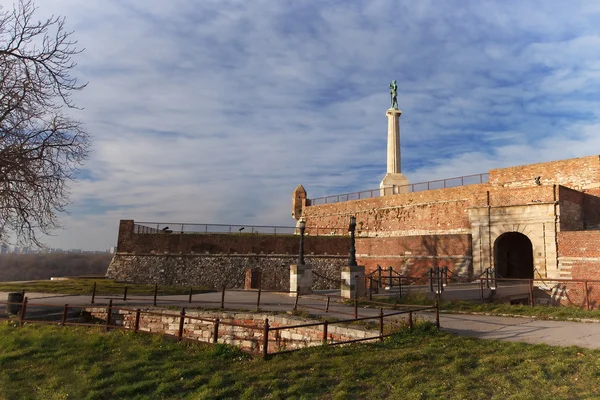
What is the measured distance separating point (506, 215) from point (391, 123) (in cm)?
1575

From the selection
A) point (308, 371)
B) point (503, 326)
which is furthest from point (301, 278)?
point (308, 371)

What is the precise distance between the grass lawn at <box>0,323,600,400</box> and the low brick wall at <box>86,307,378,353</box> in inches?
37.5

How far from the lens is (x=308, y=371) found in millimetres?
7066

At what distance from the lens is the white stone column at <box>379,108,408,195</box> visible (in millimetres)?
33156

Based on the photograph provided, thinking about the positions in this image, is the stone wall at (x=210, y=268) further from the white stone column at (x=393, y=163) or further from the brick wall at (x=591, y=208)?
the brick wall at (x=591, y=208)

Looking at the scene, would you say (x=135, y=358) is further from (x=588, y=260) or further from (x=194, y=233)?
(x=194, y=233)

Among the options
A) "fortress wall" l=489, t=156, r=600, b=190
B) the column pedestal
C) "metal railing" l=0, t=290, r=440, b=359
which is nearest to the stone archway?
"fortress wall" l=489, t=156, r=600, b=190

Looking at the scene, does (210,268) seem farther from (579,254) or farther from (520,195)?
(579,254)

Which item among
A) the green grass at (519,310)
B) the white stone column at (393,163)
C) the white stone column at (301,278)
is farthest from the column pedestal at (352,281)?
the white stone column at (393,163)

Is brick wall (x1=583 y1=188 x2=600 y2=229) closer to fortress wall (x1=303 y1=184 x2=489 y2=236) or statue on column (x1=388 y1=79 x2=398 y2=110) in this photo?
fortress wall (x1=303 y1=184 x2=489 y2=236)

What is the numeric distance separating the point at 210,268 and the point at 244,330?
60.9 ft

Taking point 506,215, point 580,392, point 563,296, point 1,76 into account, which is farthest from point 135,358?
point 506,215

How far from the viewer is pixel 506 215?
21.5 m

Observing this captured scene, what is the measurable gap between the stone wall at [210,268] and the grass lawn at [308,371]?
1788 cm
